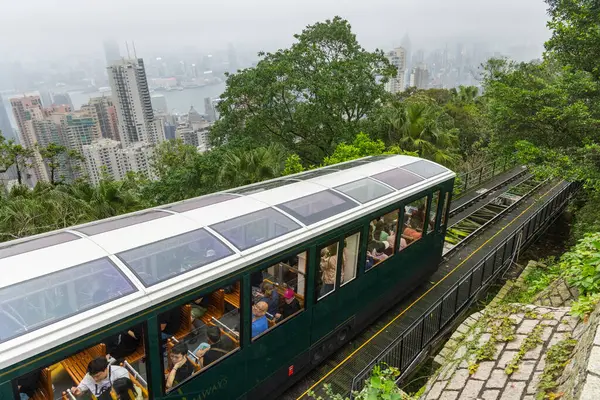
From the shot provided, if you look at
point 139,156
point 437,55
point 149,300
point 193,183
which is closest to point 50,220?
point 193,183

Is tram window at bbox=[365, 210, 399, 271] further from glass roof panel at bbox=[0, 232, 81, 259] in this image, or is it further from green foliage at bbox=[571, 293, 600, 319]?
glass roof panel at bbox=[0, 232, 81, 259]

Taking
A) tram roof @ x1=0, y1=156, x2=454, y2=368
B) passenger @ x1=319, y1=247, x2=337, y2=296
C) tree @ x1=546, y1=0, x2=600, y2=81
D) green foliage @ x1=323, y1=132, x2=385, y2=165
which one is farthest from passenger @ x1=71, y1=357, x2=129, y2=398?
tree @ x1=546, y1=0, x2=600, y2=81

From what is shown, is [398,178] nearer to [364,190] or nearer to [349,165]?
[364,190]

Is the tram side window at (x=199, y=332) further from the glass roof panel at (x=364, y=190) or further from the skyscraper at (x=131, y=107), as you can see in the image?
the skyscraper at (x=131, y=107)

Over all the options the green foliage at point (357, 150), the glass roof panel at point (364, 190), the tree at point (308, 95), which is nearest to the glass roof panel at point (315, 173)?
the glass roof panel at point (364, 190)

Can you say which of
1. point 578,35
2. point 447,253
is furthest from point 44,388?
point 578,35
